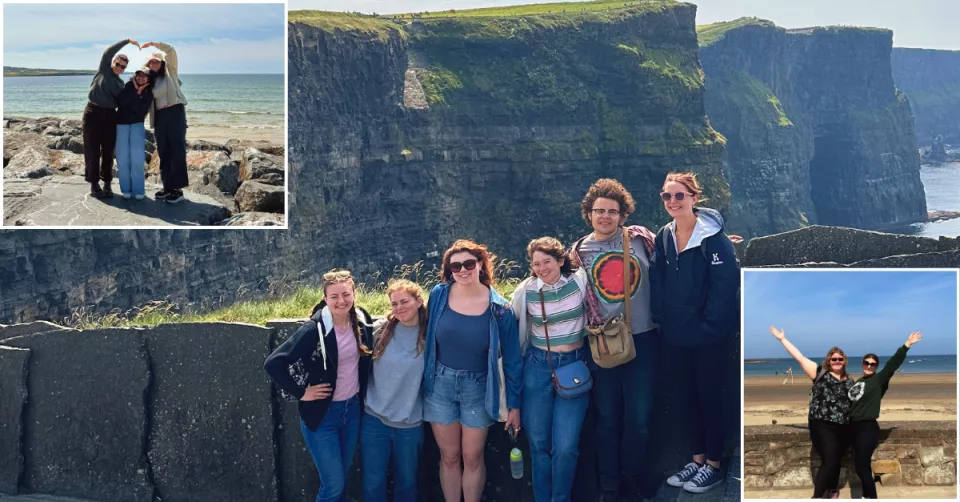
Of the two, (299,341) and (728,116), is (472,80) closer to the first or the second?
(728,116)

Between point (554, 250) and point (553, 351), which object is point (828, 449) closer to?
point (553, 351)

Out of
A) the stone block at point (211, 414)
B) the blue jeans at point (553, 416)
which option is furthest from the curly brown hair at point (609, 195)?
the stone block at point (211, 414)

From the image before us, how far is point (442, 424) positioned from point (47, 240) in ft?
106

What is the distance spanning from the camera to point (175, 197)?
9.07m

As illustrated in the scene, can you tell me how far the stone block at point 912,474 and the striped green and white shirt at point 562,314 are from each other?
1.82m

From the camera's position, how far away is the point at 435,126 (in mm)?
72750

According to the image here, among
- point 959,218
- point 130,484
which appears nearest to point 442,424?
point 130,484

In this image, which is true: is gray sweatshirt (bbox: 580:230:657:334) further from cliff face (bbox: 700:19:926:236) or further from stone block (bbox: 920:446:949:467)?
cliff face (bbox: 700:19:926:236)

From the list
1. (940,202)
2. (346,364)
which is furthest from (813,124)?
(346,364)

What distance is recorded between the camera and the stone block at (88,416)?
7.15 metres

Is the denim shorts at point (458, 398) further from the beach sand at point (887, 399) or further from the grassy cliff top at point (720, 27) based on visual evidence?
the grassy cliff top at point (720, 27)

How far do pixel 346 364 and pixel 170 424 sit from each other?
148 cm

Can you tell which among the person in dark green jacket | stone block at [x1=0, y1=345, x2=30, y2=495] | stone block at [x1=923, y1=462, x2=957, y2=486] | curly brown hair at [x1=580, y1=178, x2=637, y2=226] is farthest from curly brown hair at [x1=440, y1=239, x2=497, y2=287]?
stone block at [x1=0, y1=345, x2=30, y2=495]

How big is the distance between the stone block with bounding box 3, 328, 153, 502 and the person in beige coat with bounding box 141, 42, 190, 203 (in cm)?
178
